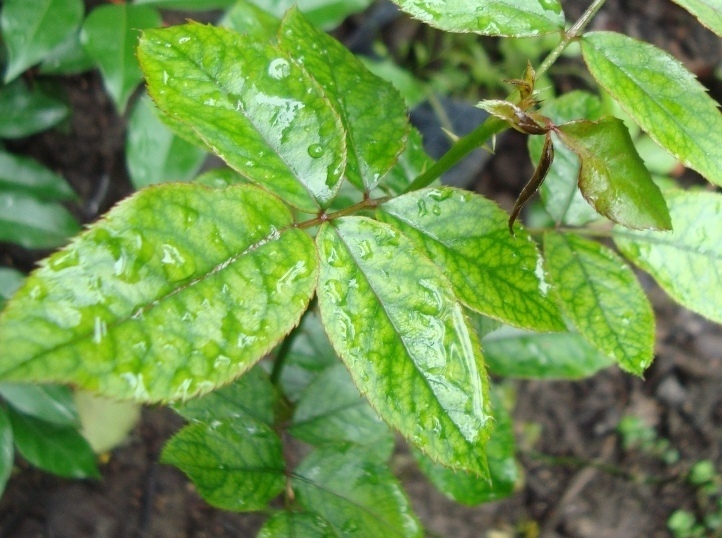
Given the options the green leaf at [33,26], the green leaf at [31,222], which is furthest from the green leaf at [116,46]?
the green leaf at [31,222]

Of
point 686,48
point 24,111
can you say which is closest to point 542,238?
point 24,111

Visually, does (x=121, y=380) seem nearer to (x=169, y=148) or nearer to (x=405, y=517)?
(x=405, y=517)

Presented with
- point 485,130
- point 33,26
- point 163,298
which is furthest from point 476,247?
point 33,26

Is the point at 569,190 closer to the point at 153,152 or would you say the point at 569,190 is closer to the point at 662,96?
the point at 662,96

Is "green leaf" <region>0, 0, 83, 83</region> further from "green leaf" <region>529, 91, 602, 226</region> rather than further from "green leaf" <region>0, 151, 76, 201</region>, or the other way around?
"green leaf" <region>529, 91, 602, 226</region>

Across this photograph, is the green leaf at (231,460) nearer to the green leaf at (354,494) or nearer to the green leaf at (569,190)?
the green leaf at (354,494)

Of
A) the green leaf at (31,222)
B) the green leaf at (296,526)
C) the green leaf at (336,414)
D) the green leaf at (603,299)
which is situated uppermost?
the green leaf at (603,299)

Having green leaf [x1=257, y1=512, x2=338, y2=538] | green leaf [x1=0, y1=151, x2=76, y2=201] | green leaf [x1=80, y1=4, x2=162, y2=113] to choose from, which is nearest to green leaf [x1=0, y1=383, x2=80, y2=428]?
green leaf [x1=0, y1=151, x2=76, y2=201]
